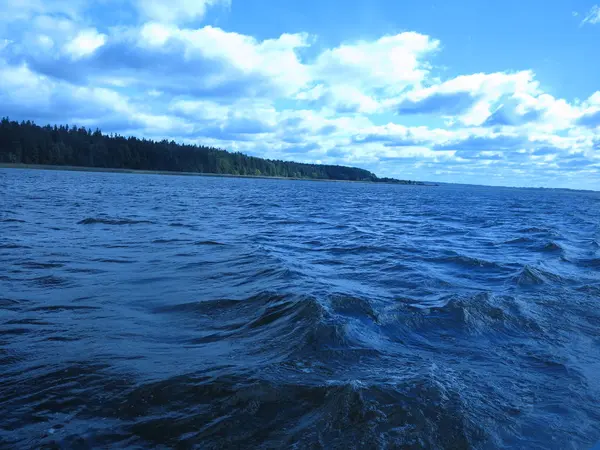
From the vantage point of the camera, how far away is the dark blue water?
4805 millimetres

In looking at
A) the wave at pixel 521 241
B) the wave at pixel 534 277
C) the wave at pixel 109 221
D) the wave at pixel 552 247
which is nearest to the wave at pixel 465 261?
the wave at pixel 534 277

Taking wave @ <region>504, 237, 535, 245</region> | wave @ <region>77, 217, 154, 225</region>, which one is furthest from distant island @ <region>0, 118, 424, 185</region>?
wave @ <region>504, 237, 535, 245</region>

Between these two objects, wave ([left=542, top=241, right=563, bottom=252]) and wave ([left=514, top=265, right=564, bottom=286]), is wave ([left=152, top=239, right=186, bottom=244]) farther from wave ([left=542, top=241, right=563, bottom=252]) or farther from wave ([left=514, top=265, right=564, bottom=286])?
wave ([left=542, top=241, right=563, bottom=252])

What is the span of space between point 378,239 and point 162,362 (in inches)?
627

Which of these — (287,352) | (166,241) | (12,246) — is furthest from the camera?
(166,241)

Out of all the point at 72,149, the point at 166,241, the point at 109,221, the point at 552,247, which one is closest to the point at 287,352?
the point at 166,241

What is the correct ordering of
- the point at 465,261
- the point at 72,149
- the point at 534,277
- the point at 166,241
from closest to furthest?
the point at 534,277
the point at 465,261
the point at 166,241
the point at 72,149

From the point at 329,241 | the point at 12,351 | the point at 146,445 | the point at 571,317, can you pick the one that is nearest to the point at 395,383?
the point at 146,445

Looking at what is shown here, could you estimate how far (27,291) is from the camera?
9.01 metres

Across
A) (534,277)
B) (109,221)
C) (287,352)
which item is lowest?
(109,221)

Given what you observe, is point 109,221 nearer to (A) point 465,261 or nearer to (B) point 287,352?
(A) point 465,261

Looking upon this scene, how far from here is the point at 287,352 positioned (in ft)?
22.2

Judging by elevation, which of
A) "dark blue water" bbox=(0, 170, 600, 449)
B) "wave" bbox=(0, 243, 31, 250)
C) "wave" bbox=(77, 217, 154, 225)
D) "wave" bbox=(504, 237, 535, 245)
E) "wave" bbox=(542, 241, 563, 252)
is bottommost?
"wave" bbox=(77, 217, 154, 225)

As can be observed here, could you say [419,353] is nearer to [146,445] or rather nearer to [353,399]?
[353,399]
